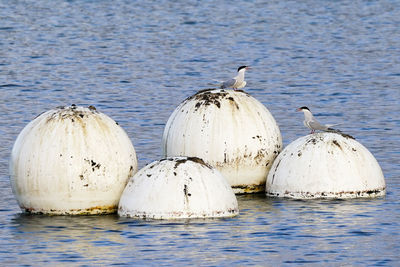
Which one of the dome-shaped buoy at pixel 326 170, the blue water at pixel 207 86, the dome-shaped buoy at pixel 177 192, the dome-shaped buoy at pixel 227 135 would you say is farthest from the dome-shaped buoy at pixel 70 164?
the dome-shaped buoy at pixel 326 170

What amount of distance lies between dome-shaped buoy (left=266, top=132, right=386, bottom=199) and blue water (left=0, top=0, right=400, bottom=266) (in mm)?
363

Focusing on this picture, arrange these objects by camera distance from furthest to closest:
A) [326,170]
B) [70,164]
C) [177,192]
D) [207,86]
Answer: [207,86], [326,170], [70,164], [177,192]

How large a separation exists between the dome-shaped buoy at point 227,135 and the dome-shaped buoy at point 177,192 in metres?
2.65

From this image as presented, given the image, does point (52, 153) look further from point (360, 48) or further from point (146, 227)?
point (360, 48)

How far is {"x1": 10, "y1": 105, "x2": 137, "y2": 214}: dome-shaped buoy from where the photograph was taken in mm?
25766

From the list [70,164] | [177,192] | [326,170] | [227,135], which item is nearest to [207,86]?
[227,135]

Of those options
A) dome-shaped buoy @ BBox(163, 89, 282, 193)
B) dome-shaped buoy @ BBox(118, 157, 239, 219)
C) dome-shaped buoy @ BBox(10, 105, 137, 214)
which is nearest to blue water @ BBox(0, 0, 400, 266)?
dome-shaped buoy @ BBox(118, 157, 239, 219)

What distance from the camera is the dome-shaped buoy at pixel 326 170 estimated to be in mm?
27641

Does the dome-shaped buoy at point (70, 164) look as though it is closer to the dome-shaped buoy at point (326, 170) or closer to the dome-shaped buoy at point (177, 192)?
the dome-shaped buoy at point (177, 192)

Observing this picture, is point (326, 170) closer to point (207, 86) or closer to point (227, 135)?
point (227, 135)

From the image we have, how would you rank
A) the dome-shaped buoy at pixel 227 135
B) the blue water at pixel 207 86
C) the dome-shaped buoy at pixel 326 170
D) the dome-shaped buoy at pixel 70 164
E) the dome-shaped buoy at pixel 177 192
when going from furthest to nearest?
the dome-shaped buoy at pixel 227 135, the dome-shaped buoy at pixel 326 170, the dome-shaped buoy at pixel 70 164, the dome-shaped buoy at pixel 177 192, the blue water at pixel 207 86

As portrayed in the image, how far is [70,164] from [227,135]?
4160 mm

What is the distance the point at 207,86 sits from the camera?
51.9 meters

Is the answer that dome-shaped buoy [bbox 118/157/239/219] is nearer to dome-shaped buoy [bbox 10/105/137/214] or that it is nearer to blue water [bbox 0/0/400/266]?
blue water [bbox 0/0/400/266]
